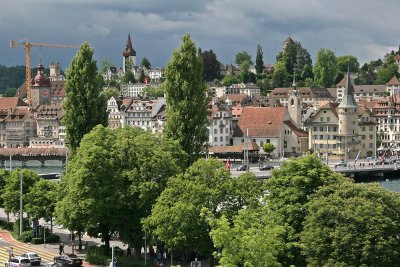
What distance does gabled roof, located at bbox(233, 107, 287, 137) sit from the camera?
13388 centimetres

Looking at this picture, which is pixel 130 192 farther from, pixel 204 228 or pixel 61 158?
pixel 61 158

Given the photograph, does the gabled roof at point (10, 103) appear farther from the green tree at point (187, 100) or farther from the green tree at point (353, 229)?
the green tree at point (353, 229)

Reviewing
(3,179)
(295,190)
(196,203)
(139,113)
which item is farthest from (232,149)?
(295,190)

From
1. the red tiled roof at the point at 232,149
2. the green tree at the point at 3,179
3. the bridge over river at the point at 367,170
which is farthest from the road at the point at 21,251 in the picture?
the red tiled roof at the point at 232,149

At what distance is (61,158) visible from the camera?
140 m

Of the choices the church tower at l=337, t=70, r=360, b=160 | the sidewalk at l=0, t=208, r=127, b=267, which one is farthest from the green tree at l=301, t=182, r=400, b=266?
the church tower at l=337, t=70, r=360, b=160

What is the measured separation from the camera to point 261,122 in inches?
5349

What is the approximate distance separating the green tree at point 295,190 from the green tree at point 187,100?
12.3m

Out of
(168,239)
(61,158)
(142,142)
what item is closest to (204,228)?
(168,239)

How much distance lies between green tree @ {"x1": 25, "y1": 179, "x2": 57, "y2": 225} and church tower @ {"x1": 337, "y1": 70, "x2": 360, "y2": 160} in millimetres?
79022

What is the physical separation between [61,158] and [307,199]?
10285 cm

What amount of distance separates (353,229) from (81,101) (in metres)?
27.5

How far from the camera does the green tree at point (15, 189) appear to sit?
56906 mm

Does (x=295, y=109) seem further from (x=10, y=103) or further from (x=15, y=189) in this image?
(x=15, y=189)
